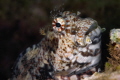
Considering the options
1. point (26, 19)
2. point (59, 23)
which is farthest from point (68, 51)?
point (26, 19)

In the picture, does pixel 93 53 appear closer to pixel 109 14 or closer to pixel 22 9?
pixel 109 14

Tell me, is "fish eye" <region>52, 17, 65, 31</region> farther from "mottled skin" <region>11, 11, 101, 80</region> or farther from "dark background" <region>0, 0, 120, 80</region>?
"dark background" <region>0, 0, 120, 80</region>

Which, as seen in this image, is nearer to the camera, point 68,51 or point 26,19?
point 68,51

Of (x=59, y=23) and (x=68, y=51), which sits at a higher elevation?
(x=59, y=23)

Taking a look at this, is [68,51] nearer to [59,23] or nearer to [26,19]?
[59,23]

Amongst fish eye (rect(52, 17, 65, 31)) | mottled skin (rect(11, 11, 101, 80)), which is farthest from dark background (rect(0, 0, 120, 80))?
fish eye (rect(52, 17, 65, 31))

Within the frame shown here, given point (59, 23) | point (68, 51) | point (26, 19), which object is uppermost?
point (26, 19)
